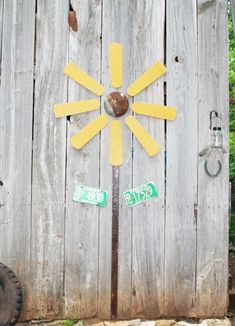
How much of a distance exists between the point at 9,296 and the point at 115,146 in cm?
128

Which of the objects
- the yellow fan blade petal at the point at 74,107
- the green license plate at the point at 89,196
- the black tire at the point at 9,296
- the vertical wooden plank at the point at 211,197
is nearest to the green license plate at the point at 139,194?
the green license plate at the point at 89,196

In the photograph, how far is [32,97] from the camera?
3.06m

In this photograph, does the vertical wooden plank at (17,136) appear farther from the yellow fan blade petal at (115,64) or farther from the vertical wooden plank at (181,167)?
the vertical wooden plank at (181,167)

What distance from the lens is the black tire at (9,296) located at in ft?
9.53

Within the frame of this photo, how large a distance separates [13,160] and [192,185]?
4.31 feet

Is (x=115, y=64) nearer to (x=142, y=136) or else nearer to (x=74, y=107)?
(x=74, y=107)

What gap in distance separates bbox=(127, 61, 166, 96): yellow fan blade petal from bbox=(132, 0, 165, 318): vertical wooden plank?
3 centimetres

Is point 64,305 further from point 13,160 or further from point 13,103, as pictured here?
point 13,103

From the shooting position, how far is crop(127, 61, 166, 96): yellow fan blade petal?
308cm

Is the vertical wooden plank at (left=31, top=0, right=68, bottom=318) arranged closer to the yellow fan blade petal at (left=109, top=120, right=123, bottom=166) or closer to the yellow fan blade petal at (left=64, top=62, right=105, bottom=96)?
the yellow fan blade petal at (left=64, top=62, right=105, bottom=96)

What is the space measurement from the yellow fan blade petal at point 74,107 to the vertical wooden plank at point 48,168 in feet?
0.14

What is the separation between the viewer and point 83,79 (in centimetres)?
307

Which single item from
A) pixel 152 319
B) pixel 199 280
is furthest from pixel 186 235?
pixel 152 319

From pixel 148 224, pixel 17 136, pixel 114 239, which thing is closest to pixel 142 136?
pixel 148 224
